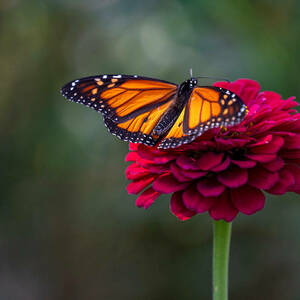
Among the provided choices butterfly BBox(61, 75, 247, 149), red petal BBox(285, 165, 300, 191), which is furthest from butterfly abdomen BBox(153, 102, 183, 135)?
red petal BBox(285, 165, 300, 191)

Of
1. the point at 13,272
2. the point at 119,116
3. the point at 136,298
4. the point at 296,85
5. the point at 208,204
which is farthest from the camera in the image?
the point at 13,272

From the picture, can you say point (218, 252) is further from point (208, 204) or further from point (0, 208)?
point (0, 208)

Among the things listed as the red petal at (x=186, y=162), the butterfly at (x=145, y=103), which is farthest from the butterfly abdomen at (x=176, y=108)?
the red petal at (x=186, y=162)

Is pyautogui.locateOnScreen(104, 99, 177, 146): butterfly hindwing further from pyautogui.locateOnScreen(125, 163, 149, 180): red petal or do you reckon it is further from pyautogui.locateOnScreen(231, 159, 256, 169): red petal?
pyautogui.locateOnScreen(231, 159, 256, 169): red petal

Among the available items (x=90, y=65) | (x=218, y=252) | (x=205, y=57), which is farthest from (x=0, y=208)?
(x=218, y=252)

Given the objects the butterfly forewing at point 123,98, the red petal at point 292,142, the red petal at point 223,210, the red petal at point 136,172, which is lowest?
the red petal at point 223,210

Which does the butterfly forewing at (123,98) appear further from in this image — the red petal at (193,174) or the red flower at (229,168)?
the red petal at (193,174)
